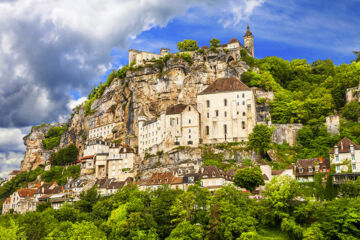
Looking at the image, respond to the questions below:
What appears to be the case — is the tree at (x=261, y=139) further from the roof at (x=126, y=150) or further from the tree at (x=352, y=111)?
the roof at (x=126, y=150)

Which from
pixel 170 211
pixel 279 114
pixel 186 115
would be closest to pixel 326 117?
pixel 279 114

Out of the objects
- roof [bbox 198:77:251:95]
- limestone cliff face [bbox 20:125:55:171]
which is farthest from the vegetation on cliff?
limestone cliff face [bbox 20:125:55:171]

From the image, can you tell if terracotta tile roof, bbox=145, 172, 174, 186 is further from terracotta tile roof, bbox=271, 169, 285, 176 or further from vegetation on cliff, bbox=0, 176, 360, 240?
terracotta tile roof, bbox=271, 169, 285, 176

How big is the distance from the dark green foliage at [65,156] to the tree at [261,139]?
178 ft

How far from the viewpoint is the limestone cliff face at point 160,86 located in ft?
320

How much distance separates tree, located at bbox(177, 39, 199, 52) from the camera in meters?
114

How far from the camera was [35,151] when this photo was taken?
127m

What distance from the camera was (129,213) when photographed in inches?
2117

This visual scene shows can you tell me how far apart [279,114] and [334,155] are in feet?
87.9

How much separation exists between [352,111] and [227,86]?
25.9 m

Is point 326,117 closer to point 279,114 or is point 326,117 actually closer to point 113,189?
point 279,114

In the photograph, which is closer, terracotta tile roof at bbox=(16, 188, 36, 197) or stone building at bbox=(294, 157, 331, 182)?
stone building at bbox=(294, 157, 331, 182)

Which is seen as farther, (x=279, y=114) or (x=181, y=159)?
(x=279, y=114)

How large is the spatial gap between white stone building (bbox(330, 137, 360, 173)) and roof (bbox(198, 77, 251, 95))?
2955 centimetres
